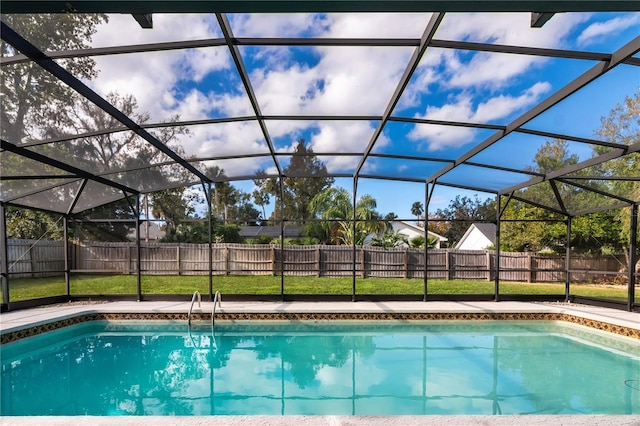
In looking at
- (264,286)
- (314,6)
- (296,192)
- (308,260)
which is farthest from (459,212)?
(314,6)

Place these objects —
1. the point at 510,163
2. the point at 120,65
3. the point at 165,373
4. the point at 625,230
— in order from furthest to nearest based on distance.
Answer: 1. the point at 625,230
2. the point at 510,163
3. the point at 165,373
4. the point at 120,65

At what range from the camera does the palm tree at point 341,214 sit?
50.8 ft

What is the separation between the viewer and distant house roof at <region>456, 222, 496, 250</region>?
21891 mm

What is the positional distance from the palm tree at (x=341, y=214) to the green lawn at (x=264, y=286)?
11.0 feet

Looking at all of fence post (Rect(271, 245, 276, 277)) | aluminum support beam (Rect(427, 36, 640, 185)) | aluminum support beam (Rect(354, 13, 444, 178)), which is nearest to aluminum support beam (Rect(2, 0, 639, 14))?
aluminum support beam (Rect(354, 13, 444, 178))

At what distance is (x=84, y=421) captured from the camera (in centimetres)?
217

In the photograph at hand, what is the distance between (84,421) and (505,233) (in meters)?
16.6

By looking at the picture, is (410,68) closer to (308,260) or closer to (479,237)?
(308,260)

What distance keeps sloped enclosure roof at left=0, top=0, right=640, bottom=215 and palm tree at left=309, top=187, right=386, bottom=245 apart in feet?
29.3

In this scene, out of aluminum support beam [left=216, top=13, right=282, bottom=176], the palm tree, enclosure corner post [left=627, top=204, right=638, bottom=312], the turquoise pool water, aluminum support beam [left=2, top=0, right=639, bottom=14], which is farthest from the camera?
the palm tree

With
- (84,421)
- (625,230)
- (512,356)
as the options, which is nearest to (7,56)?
(84,421)

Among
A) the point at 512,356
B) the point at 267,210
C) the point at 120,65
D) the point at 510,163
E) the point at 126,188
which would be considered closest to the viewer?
the point at 120,65

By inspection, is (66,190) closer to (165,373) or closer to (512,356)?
(165,373)

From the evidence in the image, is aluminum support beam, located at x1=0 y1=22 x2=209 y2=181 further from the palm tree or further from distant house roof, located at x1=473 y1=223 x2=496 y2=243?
distant house roof, located at x1=473 y1=223 x2=496 y2=243
